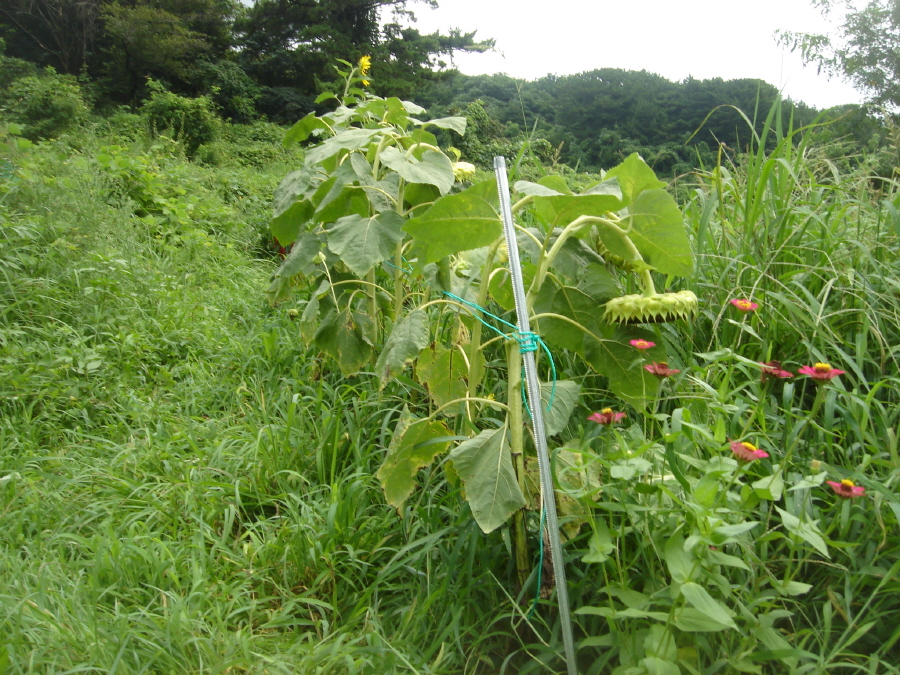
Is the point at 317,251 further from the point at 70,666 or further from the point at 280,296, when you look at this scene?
the point at 70,666

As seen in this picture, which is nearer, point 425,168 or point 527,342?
point 527,342

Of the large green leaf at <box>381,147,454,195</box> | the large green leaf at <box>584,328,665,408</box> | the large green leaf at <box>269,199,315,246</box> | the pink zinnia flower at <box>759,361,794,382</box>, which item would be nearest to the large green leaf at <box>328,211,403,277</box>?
the large green leaf at <box>381,147,454,195</box>

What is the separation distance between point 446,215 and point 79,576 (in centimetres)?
125

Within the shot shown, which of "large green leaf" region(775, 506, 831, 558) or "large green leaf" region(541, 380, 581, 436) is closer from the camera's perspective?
"large green leaf" region(775, 506, 831, 558)

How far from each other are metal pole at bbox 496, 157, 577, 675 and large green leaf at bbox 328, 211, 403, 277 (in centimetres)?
46

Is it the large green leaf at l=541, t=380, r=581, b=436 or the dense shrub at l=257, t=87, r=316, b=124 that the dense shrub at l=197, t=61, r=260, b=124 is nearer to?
the dense shrub at l=257, t=87, r=316, b=124

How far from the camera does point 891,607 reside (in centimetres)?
123

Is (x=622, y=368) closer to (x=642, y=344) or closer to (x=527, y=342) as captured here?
(x=642, y=344)

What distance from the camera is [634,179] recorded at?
1.25 meters

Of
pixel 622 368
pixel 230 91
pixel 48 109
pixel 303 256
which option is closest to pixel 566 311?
pixel 622 368

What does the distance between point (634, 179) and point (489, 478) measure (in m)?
0.67

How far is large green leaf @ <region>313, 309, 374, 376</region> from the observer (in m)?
1.95

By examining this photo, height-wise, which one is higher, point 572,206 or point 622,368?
point 572,206

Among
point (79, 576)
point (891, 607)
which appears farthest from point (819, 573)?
point (79, 576)
